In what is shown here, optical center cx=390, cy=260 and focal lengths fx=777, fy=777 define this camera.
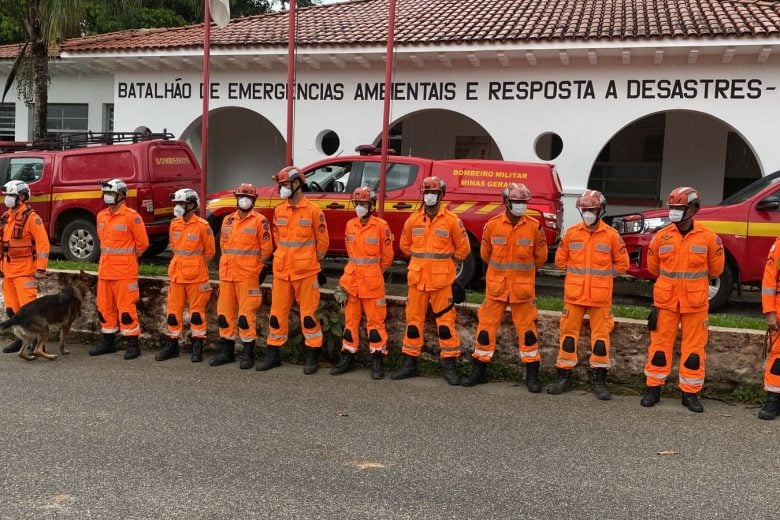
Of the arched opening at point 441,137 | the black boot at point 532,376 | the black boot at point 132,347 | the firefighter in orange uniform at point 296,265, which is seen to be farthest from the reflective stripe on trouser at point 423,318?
the arched opening at point 441,137

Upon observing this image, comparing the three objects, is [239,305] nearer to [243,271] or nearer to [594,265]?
[243,271]

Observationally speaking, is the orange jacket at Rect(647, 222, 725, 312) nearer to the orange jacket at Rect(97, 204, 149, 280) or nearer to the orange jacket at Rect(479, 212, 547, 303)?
the orange jacket at Rect(479, 212, 547, 303)

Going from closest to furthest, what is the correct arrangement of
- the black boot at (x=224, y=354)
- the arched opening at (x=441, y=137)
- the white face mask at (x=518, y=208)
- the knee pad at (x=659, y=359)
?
the knee pad at (x=659, y=359) < the white face mask at (x=518, y=208) < the black boot at (x=224, y=354) < the arched opening at (x=441, y=137)

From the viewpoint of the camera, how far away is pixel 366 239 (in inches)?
279

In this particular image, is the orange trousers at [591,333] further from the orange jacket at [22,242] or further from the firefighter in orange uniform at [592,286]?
the orange jacket at [22,242]

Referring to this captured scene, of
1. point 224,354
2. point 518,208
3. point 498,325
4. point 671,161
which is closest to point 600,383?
point 498,325

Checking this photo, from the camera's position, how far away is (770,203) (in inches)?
330

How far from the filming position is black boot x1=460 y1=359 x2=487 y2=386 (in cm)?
681

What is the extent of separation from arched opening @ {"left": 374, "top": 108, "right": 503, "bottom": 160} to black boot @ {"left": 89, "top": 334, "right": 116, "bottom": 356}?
935 cm

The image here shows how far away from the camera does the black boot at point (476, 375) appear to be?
6812mm

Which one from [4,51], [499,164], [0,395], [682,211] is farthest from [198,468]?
[4,51]

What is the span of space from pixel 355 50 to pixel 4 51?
937cm

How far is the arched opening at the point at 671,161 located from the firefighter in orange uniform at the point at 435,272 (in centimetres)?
844

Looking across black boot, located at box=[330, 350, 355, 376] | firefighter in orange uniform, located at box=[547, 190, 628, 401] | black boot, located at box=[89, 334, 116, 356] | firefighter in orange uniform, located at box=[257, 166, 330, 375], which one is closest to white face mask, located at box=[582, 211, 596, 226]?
firefighter in orange uniform, located at box=[547, 190, 628, 401]
